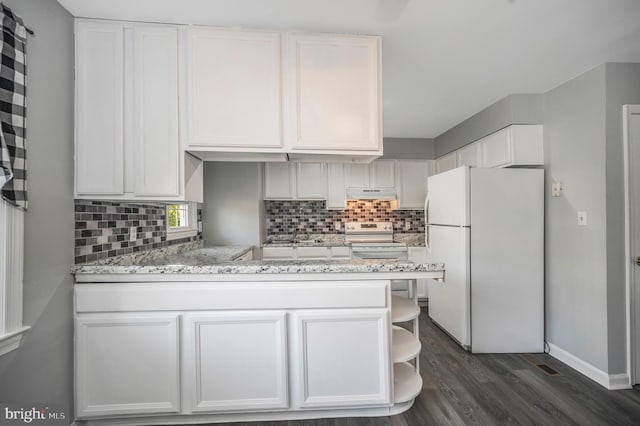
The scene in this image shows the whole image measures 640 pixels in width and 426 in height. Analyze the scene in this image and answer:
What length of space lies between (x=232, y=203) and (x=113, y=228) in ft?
5.80

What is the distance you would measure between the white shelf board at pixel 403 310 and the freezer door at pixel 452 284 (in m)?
0.58

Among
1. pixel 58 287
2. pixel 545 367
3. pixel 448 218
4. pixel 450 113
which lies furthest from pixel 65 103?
pixel 545 367

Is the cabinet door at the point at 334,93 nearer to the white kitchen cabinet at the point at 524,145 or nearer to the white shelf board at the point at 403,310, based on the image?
the white shelf board at the point at 403,310

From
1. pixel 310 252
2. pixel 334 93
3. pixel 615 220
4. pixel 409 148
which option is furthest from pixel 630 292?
pixel 310 252

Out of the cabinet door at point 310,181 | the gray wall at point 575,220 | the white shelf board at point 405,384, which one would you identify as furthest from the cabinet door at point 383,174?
A: the white shelf board at point 405,384

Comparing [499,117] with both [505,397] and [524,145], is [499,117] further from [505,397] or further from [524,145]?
[505,397]

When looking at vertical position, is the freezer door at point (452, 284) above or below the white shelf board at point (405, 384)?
above

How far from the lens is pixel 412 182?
4.32 metres

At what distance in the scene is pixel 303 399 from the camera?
1.63 metres

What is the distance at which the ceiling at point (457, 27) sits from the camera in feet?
5.05

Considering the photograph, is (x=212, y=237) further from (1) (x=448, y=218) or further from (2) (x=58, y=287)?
(1) (x=448, y=218)

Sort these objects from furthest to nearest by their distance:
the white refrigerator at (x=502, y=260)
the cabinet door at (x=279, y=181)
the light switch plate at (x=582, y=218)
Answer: the cabinet door at (x=279, y=181) < the white refrigerator at (x=502, y=260) < the light switch plate at (x=582, y=218)

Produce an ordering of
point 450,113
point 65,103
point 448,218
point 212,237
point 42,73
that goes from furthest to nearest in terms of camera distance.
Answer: point 212,237 → point 450,113 → point 448,218 → point 65,103 → point 42,73

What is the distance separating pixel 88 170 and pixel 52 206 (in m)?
0.27
